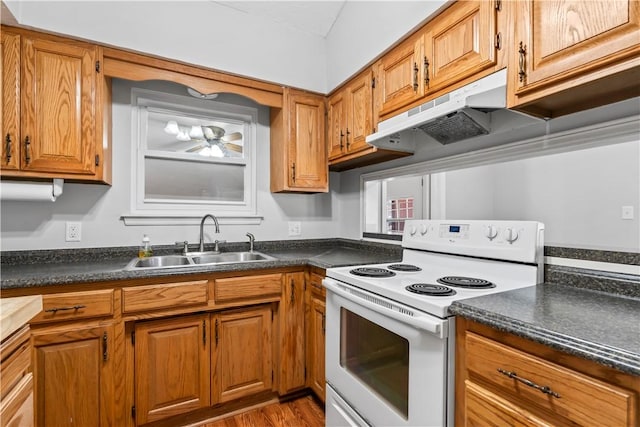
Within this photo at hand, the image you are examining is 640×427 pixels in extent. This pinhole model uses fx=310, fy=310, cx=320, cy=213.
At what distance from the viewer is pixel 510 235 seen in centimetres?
137

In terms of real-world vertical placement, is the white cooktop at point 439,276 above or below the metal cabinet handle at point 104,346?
above

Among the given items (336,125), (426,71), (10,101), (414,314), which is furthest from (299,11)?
(414,314)

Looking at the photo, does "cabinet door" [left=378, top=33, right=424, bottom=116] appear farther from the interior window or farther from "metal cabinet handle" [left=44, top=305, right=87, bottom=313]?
"metal cabinet handle" [left=44, top=305, right=87, bottom=313]

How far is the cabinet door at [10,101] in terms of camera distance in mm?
1578

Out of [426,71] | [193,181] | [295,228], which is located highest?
[426,71]

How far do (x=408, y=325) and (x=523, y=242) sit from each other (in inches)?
25.6

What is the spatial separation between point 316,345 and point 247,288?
0.57 m

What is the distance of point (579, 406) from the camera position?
0.73 meters

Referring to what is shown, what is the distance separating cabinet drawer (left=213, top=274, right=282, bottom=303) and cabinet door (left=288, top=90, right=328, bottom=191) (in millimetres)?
768

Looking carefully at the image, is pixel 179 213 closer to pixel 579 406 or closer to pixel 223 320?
pixel 223 320

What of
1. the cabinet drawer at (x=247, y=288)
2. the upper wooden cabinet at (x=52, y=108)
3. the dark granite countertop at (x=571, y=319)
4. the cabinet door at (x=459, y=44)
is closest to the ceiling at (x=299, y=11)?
the upper wooden cabinet at (x=52, y=108)

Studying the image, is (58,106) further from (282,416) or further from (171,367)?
(282,416)

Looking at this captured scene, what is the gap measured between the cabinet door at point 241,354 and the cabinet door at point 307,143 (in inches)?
39.4

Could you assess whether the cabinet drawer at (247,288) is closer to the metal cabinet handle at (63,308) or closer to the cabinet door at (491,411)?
the metal cabinet handle at (63,308)
